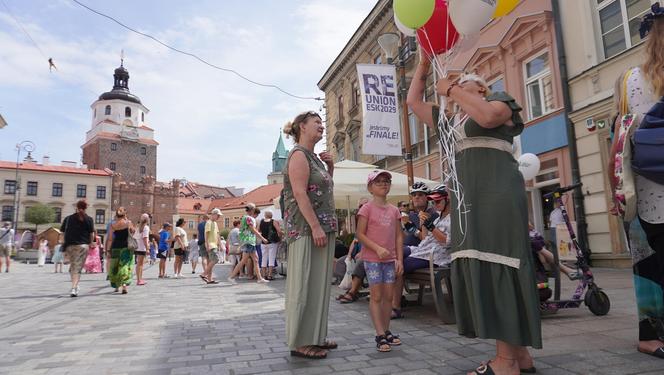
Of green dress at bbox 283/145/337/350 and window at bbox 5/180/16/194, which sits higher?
window at bbox 5/180/16/194

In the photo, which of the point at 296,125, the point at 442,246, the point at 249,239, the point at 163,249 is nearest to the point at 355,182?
the point at 249,239

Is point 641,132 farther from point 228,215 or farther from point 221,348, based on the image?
point 228,215

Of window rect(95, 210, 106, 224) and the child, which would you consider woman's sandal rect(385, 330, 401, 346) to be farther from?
window rect(95, 210, 106, 224)

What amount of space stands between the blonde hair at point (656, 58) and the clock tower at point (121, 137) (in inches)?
2955

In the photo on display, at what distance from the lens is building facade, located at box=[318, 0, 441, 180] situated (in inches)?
733

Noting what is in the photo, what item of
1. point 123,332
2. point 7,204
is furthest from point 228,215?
point 123,332

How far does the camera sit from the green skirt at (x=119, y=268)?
8.38 meters

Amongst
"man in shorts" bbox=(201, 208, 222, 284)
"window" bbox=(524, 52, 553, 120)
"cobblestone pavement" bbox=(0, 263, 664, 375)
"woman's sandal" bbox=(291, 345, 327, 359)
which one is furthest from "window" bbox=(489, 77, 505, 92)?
"woman's sandal" bbox=(291, 345, 327, 359)

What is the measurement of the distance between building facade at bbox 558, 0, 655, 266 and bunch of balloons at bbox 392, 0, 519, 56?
823 centimetres

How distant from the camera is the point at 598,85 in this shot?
10.4 m

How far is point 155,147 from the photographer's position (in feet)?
253

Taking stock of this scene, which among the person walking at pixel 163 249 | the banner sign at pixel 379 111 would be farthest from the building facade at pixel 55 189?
the banner sign at pixel 379 111

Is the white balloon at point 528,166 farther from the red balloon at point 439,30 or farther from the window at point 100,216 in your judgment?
the window at point 100,216

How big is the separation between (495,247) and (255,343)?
7.65 ft
